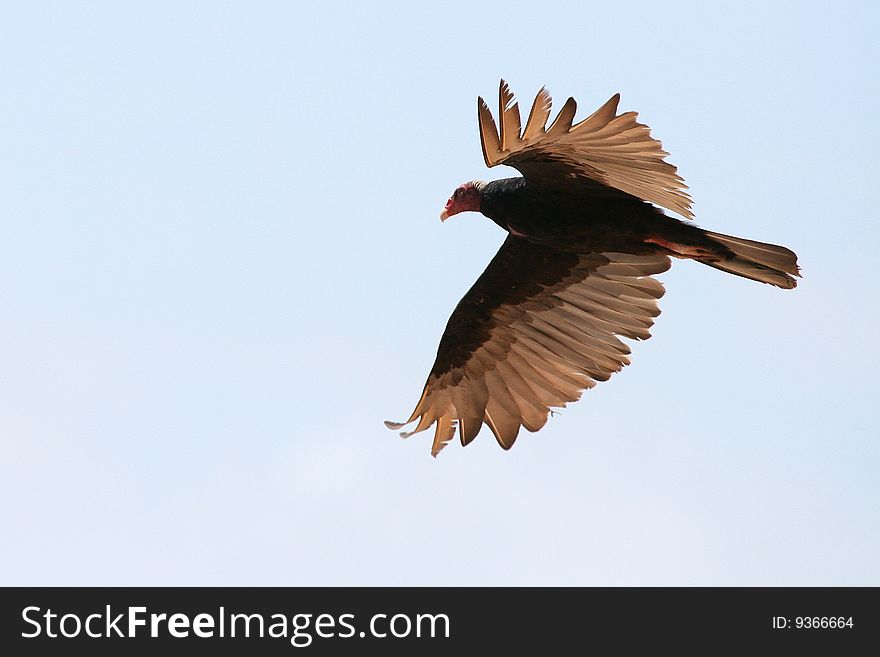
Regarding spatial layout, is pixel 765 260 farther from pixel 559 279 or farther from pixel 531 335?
pixel 531 335

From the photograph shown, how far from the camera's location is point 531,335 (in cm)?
823

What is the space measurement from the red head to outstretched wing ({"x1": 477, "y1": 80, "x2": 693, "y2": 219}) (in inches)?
23.6

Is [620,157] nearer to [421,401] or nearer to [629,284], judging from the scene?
[629,284]

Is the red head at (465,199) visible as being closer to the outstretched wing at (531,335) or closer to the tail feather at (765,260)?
the outstretched wing at (531,335)

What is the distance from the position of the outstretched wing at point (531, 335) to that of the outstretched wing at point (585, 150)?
2.82 feet

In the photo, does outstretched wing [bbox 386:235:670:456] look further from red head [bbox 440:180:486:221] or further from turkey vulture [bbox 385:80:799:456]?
red head [bbox 440:180:486:221]

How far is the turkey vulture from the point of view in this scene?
7148 millimetres

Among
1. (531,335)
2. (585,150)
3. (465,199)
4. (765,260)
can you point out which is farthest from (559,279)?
(585,150)

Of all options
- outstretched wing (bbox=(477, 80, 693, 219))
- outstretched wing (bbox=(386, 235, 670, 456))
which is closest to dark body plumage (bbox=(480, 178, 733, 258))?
outstretched wing (bbox=(477, 80, 693, 219))

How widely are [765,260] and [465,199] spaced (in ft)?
5.35

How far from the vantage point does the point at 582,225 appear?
7.49 m
